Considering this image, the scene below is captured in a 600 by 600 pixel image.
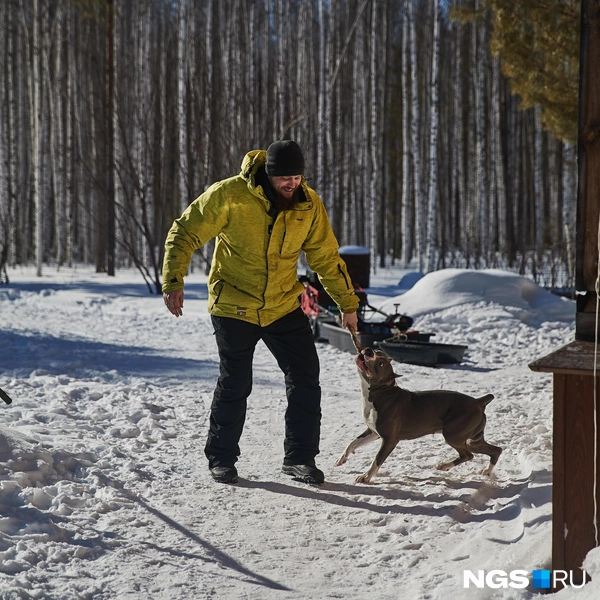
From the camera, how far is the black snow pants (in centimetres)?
477

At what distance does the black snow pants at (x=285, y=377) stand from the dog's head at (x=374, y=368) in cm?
33

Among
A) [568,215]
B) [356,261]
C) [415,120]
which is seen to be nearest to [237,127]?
[356,261]

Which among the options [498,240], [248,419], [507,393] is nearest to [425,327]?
[507,393]

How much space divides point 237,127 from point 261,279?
15415mm

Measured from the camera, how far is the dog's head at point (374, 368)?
15.3ft

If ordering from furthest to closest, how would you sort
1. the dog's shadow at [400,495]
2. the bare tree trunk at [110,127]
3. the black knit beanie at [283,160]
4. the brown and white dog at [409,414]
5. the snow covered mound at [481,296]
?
1. the bare tree trunk at [110,127]
2. the snow covered mound at [481,296]
3. the brown and white dog at [409,414]
4. the black knit beanie at [283,160]
5. the dog's shadow at [400,495]

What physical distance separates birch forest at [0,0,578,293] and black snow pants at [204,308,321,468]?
12.8 meters

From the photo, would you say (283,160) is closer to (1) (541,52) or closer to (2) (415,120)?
(1) (541,52)

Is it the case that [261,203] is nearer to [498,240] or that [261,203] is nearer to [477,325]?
[477,325]

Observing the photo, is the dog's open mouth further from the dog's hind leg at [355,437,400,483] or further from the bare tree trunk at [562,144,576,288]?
the bare tree trunk at [562,144,576,288]

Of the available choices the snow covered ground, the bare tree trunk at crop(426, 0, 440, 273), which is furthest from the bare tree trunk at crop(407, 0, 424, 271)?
the snow covered ground

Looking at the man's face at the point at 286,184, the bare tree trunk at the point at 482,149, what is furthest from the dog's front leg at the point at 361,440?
the bare tree trunk at the point at 482,149

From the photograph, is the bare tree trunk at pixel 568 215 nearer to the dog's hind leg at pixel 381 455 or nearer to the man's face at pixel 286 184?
the dog's hind leg at pixel 381 455

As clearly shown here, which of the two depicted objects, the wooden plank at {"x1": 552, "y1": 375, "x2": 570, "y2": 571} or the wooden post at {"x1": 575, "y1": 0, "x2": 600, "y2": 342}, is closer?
the wooden plank at {"x1": 552, "y1": 375, "x2": 570, "y2": 571}
